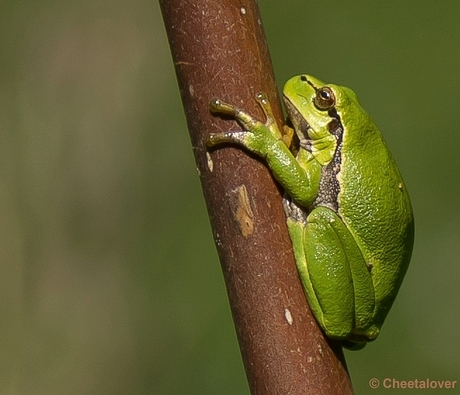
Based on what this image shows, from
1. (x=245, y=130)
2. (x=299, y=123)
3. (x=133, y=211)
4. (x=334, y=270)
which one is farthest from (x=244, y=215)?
(x=133, y=211)

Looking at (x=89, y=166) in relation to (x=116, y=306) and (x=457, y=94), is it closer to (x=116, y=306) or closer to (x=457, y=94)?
(x=116, y=306)

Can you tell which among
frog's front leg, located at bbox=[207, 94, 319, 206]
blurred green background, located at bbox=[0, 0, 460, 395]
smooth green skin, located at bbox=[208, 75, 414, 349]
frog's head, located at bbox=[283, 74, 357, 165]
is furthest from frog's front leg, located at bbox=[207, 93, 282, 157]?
blurred green background, located at bbox=[0, 0, 460, 395]

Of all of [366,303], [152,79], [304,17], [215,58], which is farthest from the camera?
[304,17]

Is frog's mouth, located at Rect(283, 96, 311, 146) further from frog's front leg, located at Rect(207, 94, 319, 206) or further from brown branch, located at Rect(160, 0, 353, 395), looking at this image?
brown branch, located at Rect(160, 0, 353, 395)

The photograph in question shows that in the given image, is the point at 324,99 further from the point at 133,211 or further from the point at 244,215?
the point at 133,211

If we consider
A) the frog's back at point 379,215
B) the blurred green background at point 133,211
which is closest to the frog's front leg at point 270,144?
the frog's back at point 379,215

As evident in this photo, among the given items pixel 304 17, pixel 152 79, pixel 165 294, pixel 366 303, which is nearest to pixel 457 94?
pixel 304 17
